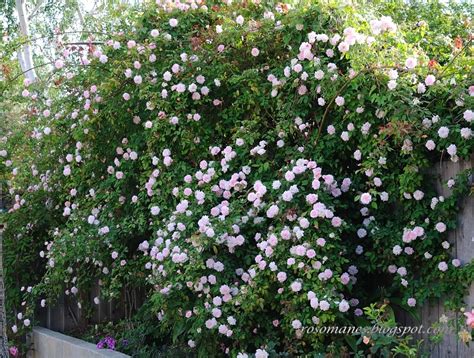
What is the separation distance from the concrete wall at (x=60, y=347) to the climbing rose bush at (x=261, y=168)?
1.32 ft

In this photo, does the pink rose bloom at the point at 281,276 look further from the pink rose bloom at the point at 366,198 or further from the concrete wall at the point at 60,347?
the concrete wall at the point at 60,347

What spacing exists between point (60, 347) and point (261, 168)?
2538mm

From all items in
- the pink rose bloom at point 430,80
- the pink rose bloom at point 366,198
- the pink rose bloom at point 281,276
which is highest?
the pink rose bloom at point 430,80

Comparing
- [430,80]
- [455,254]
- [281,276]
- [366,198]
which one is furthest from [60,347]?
[430,80]

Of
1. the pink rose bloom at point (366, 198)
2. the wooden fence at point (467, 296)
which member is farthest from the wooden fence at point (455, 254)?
the pink rose bloom at point (366, 198)

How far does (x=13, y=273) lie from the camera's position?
638cm

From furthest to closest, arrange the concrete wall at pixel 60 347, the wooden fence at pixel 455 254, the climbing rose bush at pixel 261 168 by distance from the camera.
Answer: the concrete wall at pixel 60 347 < the climbing rose bush at pixel 261 168 < the wooden fence at pixel 455 254

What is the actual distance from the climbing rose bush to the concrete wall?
0.40 meters

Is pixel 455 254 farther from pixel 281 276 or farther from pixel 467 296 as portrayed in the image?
pixel 281 276

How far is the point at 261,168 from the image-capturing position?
4453 mm

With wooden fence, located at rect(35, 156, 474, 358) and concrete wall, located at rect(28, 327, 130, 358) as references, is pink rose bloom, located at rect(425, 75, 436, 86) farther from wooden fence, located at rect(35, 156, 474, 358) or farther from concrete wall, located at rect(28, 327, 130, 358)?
concrete wall, located at rect(28, 327, 130, 358)

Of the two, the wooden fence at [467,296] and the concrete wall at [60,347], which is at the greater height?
the wooden fence at [467,296]

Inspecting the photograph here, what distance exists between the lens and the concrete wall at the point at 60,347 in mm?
5152

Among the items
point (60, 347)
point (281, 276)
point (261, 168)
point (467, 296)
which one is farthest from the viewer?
point (60, 347)
